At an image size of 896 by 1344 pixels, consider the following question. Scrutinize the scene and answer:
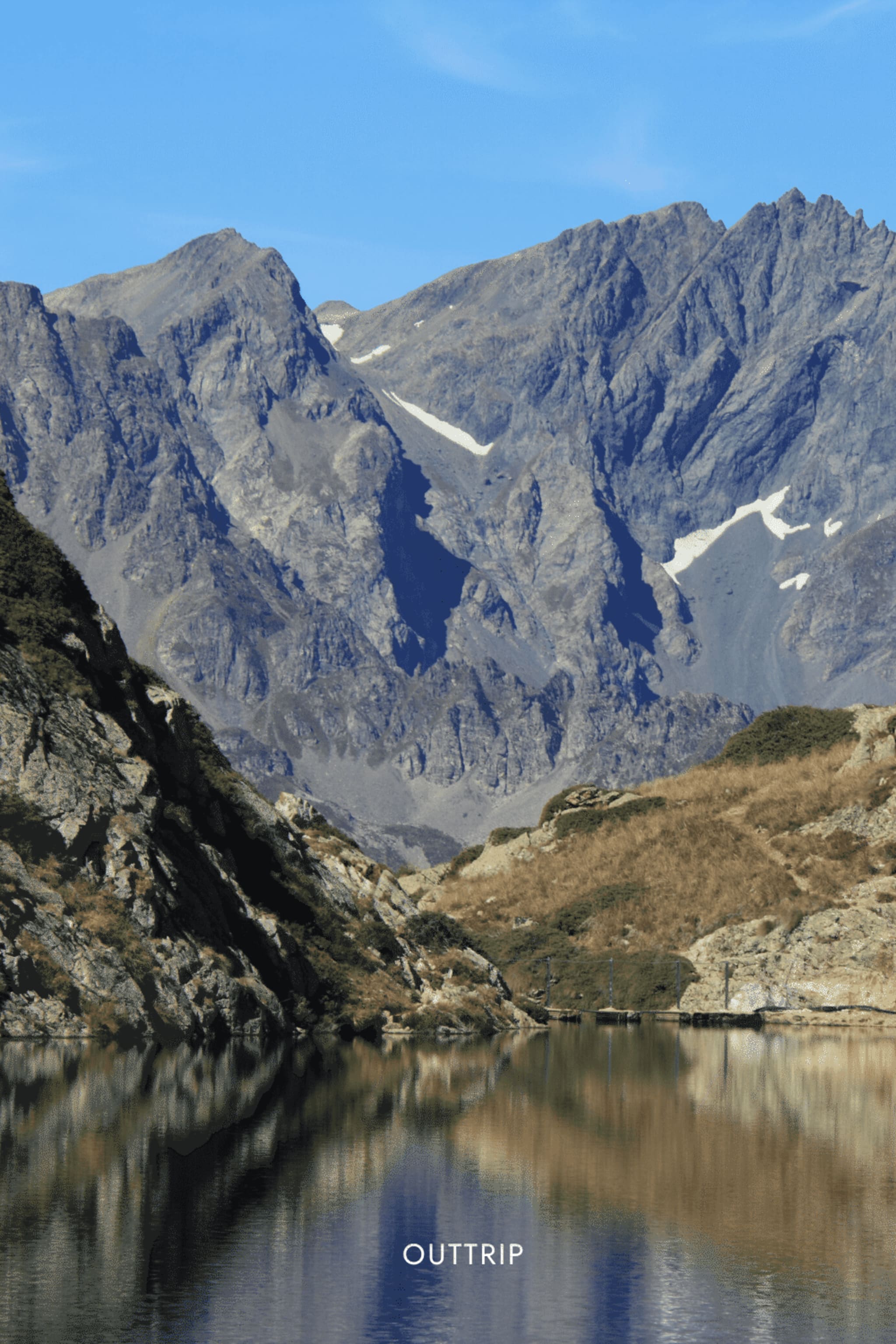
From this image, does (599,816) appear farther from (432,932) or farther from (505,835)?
(432,932)

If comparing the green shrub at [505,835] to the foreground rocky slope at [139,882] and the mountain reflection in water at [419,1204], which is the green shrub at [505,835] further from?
the mountain reflection in water at [419,1204]

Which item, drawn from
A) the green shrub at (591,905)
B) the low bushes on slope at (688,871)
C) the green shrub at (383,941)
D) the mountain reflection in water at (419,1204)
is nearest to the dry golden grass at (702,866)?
the low bushes on slope at (688,871)

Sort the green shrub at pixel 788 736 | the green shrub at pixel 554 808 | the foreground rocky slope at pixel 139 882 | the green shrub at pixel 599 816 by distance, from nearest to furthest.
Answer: the foreground rocky slope at pixel 139 882 < the green shrub at pixel 599 816 < the green shrub at pixel 788 736 < the green shrub at pixel 554 808

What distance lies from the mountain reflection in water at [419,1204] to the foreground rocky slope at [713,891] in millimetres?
37575

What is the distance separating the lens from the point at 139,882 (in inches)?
2066

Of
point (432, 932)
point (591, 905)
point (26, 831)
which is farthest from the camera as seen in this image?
point (591, 905)

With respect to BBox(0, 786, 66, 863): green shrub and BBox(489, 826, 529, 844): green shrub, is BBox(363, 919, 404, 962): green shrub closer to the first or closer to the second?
BBox(0, 786, 66, 863): green shrub

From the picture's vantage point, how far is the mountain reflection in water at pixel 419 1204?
22.8 m

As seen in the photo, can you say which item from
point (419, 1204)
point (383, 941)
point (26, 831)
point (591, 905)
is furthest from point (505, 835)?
point (419, 1204)

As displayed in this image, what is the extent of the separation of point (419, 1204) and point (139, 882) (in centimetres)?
2404

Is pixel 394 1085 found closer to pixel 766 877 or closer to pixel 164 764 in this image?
pixel 164 764

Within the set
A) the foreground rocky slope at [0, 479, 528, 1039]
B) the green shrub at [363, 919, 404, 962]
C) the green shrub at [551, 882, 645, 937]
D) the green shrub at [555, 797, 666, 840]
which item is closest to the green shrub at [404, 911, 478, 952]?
the foreground rocky slope at [0, 479, 528, 1039]

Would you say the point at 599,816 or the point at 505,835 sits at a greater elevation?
the point at 599,816

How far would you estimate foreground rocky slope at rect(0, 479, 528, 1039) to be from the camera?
1976 inches
